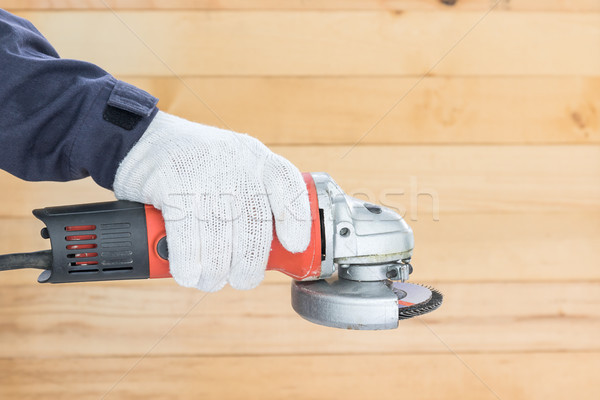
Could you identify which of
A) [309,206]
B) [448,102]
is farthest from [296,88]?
[309,206]

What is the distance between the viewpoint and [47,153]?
2.31 ft

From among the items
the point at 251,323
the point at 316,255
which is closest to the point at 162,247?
the point at 316,255

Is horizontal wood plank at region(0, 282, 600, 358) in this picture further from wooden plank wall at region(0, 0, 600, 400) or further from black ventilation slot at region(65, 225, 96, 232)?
black ventilation slot at region(65, 225, 96, 232)

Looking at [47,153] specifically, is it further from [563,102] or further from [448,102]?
[563,102]

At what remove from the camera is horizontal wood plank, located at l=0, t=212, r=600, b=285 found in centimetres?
115

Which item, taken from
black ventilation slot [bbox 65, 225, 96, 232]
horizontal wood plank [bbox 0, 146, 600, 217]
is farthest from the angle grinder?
horizontal wood plank [bbox 0, 146, 600, 217]

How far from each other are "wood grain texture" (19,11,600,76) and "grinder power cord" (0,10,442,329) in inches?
14.8

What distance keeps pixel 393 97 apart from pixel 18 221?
744 mm

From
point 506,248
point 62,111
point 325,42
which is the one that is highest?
point 325,42

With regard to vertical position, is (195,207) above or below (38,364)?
above

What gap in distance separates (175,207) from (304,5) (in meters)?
0.60

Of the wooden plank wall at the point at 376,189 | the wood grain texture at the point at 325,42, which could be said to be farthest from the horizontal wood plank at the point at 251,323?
the wood grain texture at the point at 325,42

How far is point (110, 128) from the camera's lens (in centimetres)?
68

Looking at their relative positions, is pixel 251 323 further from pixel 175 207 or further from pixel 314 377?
pixel 175 207
